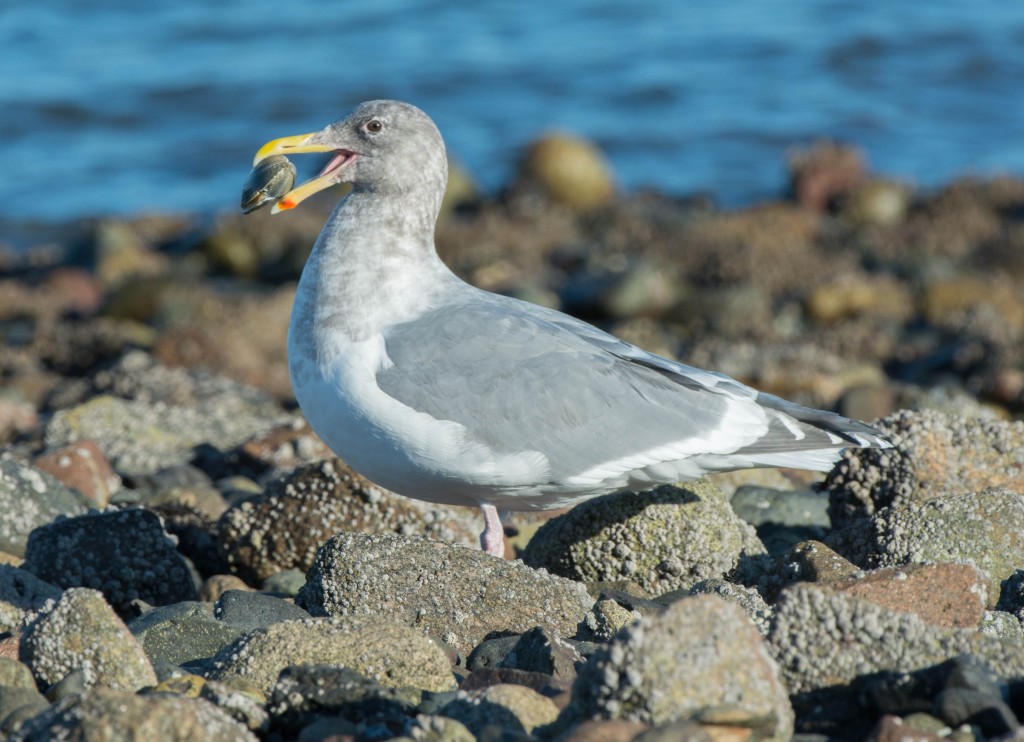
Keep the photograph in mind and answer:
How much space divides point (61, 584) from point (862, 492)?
322cm

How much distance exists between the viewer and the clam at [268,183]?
5.39 meters

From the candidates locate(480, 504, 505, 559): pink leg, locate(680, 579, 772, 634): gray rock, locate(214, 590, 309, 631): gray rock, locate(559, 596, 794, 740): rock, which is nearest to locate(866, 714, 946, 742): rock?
locate(559, 596, 794, 740): rock

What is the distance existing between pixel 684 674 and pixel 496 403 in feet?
6.34

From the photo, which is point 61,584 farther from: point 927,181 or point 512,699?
point 927,181

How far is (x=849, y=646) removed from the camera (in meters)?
3.35

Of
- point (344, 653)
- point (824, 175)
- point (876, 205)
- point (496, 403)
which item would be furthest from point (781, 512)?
point (824, 175)

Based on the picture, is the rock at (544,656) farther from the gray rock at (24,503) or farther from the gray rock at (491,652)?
the gray rock at (24,503)

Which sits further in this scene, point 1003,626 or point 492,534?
point 492,534

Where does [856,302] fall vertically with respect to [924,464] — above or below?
below

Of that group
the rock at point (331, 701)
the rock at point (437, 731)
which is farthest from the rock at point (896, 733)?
the rock at point (331, 701)

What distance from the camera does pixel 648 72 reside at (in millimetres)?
23312

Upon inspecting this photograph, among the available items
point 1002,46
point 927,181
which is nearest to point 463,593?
point 927,181

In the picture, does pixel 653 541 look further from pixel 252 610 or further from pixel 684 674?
pixel 684 674

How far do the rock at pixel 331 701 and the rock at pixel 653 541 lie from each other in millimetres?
1717
